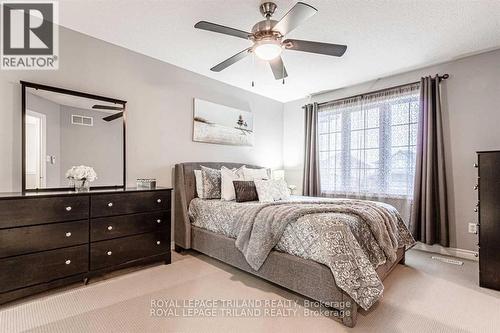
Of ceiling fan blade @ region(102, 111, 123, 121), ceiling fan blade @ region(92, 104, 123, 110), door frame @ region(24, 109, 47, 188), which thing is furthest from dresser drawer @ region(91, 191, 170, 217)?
ceiling fan blade @ region(92, 104, 123, 110)

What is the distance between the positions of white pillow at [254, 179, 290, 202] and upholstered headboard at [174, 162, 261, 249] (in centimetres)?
95

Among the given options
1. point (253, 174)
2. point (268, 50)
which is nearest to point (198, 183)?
point (253, 174)

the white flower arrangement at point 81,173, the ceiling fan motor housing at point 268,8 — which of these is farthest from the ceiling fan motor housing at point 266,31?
the white flower arrangement at point 81,173

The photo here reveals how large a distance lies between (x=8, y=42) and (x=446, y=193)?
5416 millimetres

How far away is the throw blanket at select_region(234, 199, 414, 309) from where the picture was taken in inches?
73.1

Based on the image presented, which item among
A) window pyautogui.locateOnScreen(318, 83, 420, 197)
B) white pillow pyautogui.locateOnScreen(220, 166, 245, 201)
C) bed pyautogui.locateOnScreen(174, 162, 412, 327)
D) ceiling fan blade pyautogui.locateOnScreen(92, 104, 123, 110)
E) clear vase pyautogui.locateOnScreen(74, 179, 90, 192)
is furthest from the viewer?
window pyautogui.locateOnScreen(318, 83, 420, 197)

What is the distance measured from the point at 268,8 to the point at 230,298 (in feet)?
8.68

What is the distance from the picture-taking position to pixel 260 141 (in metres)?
5.12

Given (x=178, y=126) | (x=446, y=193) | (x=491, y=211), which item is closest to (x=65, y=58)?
(x=178, y=126)

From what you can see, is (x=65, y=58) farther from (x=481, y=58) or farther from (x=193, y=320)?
(x=481, y=58)

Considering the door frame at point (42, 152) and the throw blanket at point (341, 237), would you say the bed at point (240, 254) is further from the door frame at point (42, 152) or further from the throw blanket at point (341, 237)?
the door frame at point (42, 152)

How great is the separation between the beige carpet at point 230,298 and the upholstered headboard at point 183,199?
1.78 feet

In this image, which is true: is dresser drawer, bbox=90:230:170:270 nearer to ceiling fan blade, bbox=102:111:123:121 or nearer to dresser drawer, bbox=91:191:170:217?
dresser drawer, bbox=91:191:170:217

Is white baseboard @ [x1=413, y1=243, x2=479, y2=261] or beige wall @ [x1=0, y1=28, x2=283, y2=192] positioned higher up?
beige wall @ [x1=0, y1=28, x2=283, y2=192]
